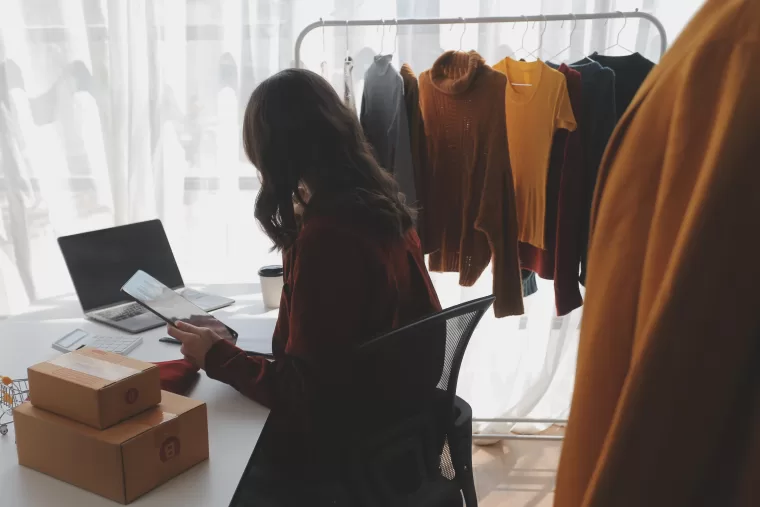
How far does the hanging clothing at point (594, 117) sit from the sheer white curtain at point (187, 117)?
0.48m

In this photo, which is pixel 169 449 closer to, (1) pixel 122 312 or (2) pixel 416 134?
(1) pixel 122 312

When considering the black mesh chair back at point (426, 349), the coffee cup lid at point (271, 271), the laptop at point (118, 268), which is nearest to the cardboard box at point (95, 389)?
the black mesh chair back at point (426, 349)

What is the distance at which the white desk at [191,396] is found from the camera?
946 millimetres

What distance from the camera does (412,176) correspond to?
1.85m

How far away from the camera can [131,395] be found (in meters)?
0.97

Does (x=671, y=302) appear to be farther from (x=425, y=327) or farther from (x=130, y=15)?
(x=130, y=15)

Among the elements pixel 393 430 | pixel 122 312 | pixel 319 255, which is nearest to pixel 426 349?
pixel 393 430

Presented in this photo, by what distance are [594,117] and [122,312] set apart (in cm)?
144

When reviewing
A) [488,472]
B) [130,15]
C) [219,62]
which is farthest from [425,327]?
[130,15]

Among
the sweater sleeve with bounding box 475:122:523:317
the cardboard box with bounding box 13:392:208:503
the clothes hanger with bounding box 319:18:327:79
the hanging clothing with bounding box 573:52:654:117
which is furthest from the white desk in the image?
the hanging clothing with bounding box 573:52:654:117

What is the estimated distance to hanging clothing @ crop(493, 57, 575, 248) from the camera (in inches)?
71.1

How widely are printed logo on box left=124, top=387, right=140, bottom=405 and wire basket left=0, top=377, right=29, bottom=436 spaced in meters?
Answer: 0.33

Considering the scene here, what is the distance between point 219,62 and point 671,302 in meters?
2.22

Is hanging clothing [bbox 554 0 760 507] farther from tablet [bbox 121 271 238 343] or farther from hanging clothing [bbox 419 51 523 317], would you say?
hanging clothing [bbox 419 51 523 317]
